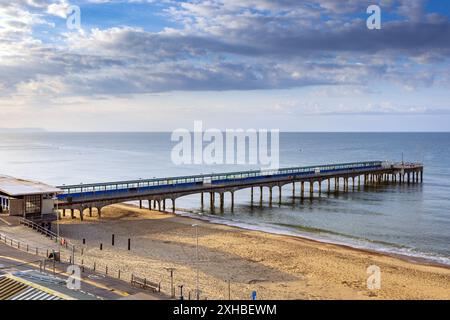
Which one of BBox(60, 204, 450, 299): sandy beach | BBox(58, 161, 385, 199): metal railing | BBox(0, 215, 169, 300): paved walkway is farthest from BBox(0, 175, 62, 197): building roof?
BBox(58, 161, 385, 199): metal railing

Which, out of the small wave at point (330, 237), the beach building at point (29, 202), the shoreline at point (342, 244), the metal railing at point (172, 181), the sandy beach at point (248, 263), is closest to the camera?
the sandy beach at point (248, 263)

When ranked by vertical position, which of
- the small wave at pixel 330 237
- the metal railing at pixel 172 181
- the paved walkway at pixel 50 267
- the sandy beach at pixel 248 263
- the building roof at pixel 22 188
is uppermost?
the building roof at pixel 22 188

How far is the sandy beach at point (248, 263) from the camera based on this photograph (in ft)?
101

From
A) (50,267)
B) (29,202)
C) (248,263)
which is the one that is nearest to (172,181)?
(29,202)

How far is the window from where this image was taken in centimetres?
4106

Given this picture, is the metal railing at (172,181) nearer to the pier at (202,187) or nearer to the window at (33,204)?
the pier at (202,187)

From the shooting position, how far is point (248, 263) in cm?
3744

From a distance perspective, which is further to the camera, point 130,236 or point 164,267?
point 130,236

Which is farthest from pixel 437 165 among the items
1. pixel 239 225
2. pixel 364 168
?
pixel 239 225

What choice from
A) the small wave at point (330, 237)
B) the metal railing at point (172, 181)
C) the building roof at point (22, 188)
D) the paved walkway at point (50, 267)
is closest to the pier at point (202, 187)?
the metal railing at point (172, 181)

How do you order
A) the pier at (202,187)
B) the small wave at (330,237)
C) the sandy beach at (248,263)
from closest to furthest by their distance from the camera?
the sandy beach at (248,263) < the small wave at (330,237) < the pier at (202,187)

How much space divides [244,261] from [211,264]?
3.18 m
